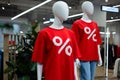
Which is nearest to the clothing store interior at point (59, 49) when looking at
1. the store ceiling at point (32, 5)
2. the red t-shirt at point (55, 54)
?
the red t-shirt at point (55, 54)

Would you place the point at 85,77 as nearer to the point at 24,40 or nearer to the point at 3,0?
the point at 24,40

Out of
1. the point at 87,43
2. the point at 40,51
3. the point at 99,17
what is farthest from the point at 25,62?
the point at 99,17

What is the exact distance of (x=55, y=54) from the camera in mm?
1987

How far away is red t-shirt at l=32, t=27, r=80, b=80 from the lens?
199 cm

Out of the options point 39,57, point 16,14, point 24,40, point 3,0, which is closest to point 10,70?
point 24,40

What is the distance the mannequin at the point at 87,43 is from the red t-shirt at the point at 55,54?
622 mm

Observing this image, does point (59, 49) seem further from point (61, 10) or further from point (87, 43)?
point (87, 43)

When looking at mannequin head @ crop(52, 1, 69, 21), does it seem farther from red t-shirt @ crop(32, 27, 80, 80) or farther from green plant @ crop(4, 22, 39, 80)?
green plant @ crop(4, 22, 39, 80)

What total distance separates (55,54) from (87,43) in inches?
30.5

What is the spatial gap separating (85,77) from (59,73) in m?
0.75

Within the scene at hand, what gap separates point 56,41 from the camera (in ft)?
6.51

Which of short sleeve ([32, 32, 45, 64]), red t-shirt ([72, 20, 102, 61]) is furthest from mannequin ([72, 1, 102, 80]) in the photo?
short sleeve ([32, 32, 45, 64])

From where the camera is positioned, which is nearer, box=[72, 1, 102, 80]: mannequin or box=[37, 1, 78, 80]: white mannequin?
box=[37, 1, 78, 80]: white mannequin

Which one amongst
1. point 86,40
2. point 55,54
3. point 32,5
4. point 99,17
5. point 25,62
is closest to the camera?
point 55,54
